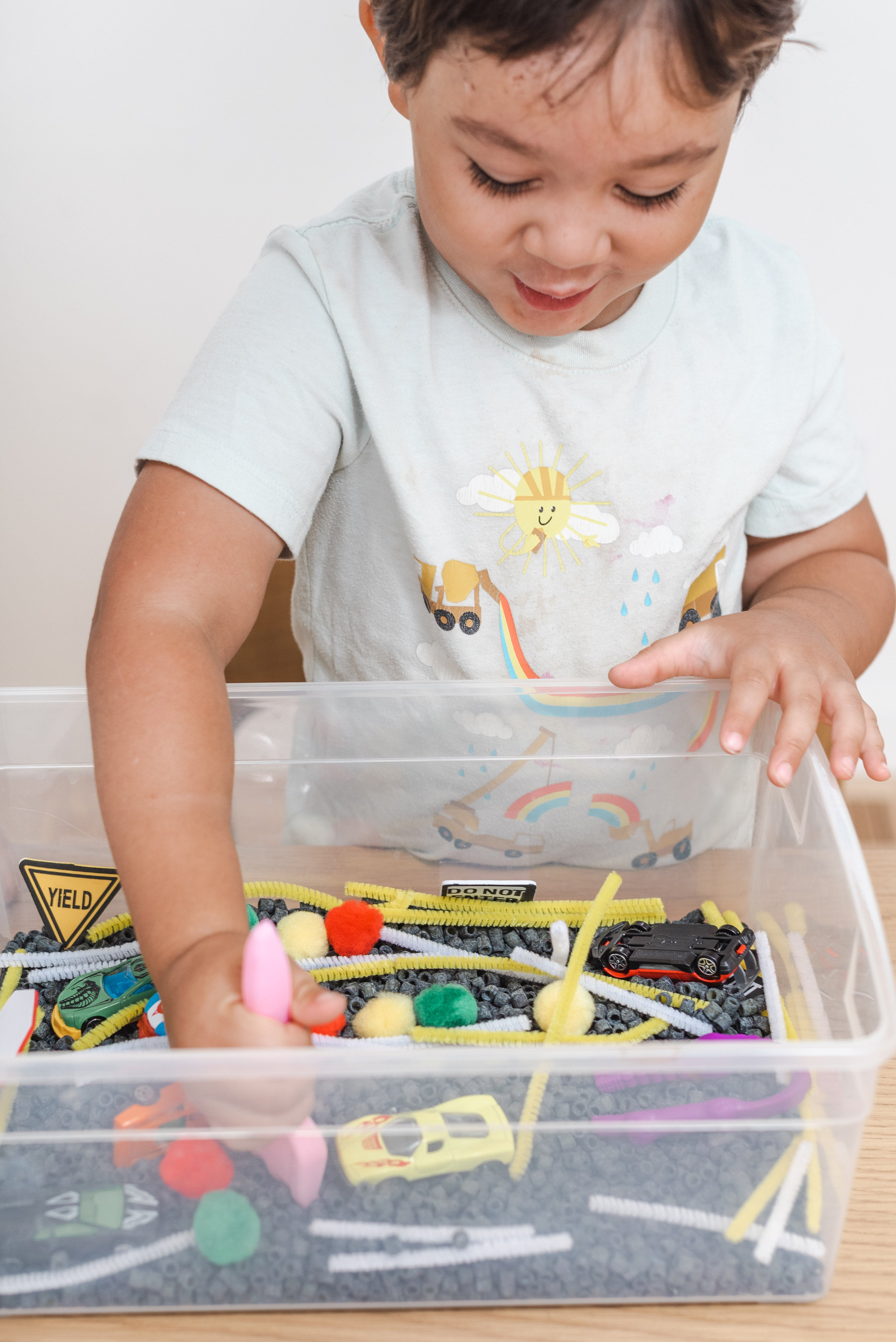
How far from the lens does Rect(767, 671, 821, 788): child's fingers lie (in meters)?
0.53

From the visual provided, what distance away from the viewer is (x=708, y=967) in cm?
58

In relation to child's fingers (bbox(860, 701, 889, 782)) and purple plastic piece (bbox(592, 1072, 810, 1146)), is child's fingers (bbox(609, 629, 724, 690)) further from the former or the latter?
purple plastic piece (bbox(592, 1072, 810, 1146))

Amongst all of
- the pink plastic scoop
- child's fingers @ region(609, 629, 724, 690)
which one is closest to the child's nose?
child's fingers @ region(609, 629, 724, 690)

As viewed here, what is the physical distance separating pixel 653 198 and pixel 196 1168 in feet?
1.45

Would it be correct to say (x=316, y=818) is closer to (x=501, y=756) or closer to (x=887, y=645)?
(x=501, y=756)

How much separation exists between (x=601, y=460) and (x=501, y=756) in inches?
7.9

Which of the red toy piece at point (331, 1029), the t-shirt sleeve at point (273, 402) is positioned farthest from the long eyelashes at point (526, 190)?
the red toy piece at point (331, 1029)

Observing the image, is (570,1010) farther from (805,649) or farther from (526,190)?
(526,190)

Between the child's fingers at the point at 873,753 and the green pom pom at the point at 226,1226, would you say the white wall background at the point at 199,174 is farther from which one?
the green pom pom at the point at 226,1226

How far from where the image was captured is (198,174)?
1243mm

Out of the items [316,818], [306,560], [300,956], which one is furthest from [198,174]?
[300,956]

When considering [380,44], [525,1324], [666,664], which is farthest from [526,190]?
[525,1324]

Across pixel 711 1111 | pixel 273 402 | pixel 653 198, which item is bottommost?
pixel 711 1111

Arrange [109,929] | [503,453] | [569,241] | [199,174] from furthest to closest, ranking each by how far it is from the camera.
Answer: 1. [199,174]
2. [503,453]
3. [109,929]
4. [569,241]
